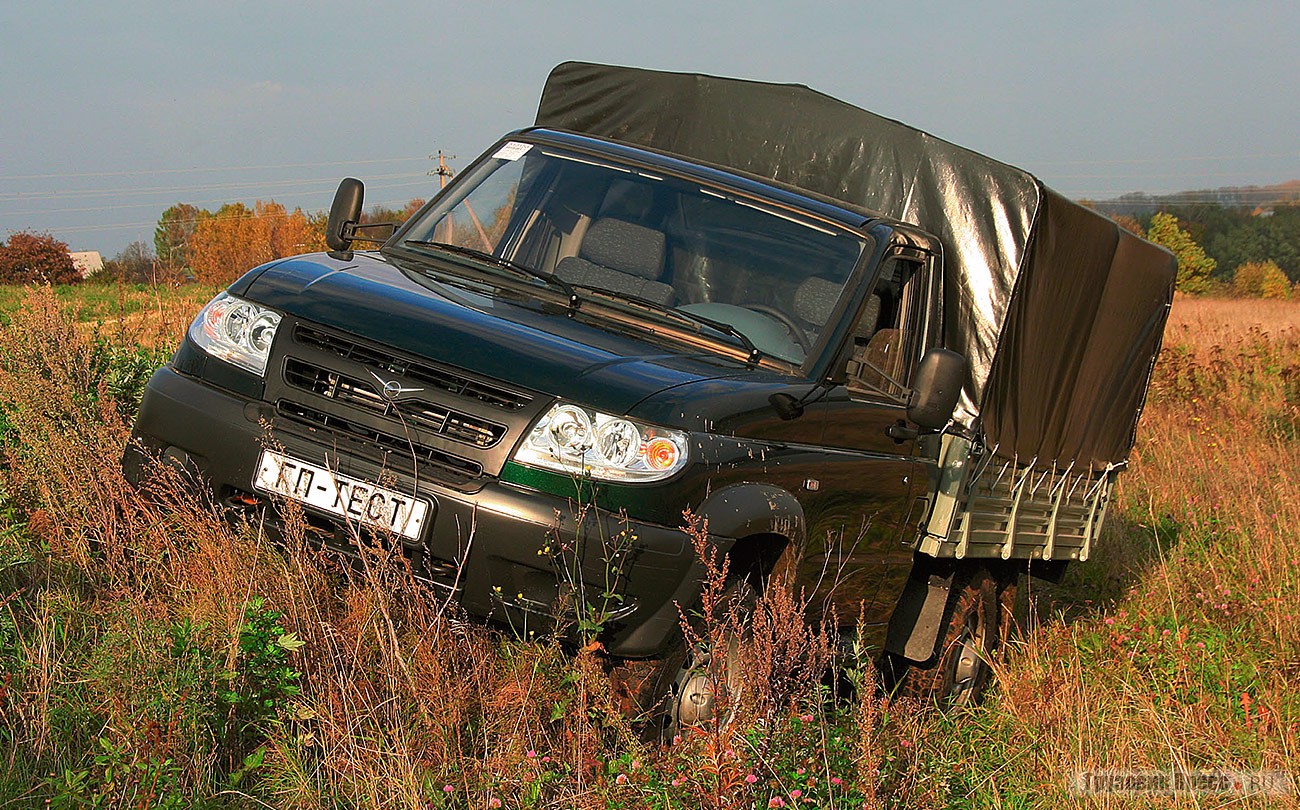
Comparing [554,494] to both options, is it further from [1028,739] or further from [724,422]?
[1028,739]

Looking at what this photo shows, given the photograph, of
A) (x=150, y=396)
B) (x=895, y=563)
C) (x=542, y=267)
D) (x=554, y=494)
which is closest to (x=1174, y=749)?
(x=895, y=563)

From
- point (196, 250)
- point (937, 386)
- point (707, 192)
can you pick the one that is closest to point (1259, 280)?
point (196, 250)

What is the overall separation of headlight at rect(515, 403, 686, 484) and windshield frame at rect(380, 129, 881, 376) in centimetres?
92

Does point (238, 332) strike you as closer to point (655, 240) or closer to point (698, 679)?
point (655, 240)

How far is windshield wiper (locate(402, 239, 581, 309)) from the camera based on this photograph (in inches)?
208

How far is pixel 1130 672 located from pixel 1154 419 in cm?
923

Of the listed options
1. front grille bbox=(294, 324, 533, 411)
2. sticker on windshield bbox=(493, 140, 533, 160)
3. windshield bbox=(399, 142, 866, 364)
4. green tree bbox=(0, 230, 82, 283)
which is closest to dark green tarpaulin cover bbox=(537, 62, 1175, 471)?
windshield bbox=(399, 142, 866, 364)

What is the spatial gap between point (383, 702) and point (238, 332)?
139 cm

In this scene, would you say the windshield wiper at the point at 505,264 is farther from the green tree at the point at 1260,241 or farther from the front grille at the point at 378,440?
the green tree at the point at 1260,241

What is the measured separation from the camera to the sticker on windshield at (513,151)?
627 cm

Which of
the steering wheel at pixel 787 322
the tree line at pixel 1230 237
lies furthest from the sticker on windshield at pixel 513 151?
the tree line at pixel 1230 237

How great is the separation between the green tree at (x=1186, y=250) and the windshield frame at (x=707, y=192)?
77612 millimetres

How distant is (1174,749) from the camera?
17.0ft

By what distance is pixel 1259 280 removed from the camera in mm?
81188
